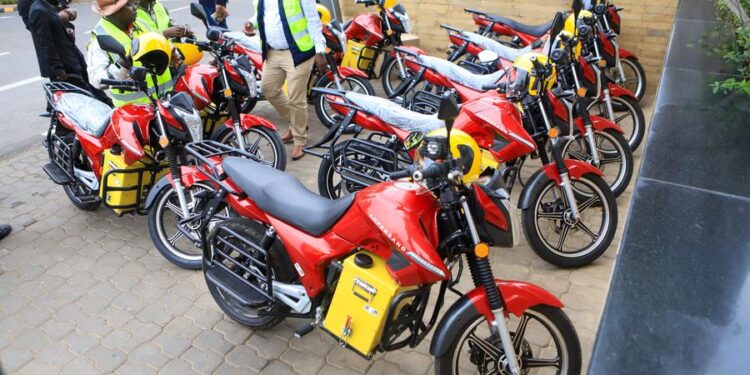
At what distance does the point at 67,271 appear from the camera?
13.5 ft

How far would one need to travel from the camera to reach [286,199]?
2.84 metres

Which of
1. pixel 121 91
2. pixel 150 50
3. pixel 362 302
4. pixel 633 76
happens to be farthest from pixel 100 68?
pixel 633 76

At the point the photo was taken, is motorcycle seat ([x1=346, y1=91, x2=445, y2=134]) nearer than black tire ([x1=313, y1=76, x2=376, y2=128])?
Yes

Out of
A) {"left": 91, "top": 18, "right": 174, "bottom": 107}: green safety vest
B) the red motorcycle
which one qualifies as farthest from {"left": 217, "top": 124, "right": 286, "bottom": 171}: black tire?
the red motorcycle

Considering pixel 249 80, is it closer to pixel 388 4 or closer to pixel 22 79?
pixel 388 4

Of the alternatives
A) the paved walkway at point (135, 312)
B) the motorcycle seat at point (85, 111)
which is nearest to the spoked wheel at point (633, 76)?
the paved walkway at point (135, 312)

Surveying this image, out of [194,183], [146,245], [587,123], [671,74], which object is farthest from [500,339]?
[671,74]

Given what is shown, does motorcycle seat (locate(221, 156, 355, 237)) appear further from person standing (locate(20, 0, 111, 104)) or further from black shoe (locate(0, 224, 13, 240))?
person standing (locate(20, 0, 111, 104))

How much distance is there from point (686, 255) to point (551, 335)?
728 millimetres

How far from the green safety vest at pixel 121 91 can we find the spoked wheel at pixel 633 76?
199 inches

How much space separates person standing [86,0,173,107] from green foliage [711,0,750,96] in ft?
13.9

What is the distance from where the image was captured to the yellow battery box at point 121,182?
13.5 ft

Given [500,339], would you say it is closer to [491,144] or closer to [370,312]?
[370,312]

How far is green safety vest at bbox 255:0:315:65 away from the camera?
5.21m
